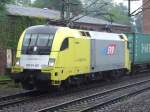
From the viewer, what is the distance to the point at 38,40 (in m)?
18.9

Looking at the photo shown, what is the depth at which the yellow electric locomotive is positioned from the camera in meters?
18.2

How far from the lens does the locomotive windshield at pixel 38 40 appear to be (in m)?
18.6

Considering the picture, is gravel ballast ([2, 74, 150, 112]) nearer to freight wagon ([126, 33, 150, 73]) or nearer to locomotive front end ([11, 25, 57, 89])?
locomotive front end ([11, 25, 57, 89])

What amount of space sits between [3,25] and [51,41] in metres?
9.52

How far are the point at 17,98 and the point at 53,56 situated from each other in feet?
7.02

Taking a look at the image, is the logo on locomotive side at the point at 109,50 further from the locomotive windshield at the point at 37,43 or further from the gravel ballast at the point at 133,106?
the gravel ballast at the point at 133,106

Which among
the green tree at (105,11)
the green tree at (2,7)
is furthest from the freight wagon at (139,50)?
the green tree at (2,7)

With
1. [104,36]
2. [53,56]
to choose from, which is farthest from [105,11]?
[53,56]

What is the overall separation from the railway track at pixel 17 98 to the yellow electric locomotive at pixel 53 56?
375mm

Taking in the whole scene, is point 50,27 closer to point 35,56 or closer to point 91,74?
point 35,56

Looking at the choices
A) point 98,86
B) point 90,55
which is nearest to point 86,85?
point 98,86

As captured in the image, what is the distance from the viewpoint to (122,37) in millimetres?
25875

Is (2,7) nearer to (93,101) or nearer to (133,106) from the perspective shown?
(93,101)

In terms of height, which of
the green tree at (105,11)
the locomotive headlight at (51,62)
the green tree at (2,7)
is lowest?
the locomotive headlight at (51,62)
